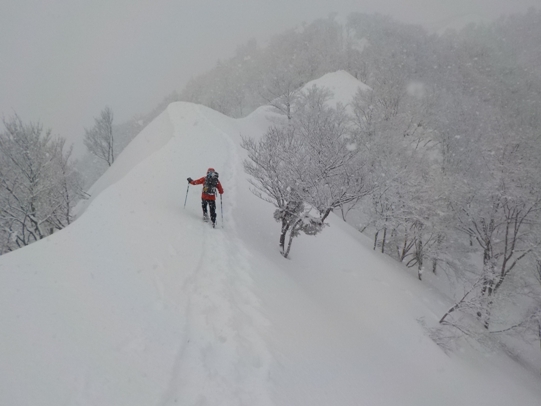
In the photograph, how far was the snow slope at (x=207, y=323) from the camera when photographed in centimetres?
406

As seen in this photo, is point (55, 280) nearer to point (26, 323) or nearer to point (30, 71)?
point (26, 323)

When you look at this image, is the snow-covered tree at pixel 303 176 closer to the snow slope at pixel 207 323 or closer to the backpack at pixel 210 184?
the backpack at pixel 210 184

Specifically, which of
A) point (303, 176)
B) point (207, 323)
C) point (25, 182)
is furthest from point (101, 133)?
point (207, 323)

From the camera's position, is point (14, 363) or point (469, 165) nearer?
point (14, 363)

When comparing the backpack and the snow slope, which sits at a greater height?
the backpack

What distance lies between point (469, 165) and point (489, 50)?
1973 inches

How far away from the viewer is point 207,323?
5.28 metres

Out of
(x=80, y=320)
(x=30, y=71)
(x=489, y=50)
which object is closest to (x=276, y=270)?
(x=80, y=320)

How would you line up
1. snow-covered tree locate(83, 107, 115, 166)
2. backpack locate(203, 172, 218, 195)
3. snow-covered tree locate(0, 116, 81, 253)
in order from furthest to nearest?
snow-covered tree locate(83, 107, 115, 166), snow-covered tree locate(0, 116, 81, 253), backpack locate(203, 172, 218, 195)

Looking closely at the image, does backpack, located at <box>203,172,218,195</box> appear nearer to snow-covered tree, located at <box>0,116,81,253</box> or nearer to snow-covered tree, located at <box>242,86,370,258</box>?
snow-covered tree, located at <box>242,86,370,258</box>

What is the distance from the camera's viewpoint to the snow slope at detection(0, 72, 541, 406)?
406 cm

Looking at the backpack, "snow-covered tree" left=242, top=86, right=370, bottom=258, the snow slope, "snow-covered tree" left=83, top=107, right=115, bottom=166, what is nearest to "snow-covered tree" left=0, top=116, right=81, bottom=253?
the snow slope

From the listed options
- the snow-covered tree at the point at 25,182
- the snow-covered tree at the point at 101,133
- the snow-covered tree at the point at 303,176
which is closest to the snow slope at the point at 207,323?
the snow-covered tree at the point at 303,176

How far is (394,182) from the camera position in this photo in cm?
1711
